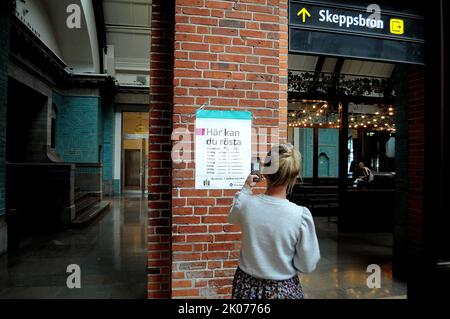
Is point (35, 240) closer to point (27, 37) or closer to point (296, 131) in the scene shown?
point (27, 37)

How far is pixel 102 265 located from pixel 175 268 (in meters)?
2.94

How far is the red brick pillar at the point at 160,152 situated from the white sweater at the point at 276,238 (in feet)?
4.69

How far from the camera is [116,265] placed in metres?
5.09

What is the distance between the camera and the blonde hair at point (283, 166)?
1.75m

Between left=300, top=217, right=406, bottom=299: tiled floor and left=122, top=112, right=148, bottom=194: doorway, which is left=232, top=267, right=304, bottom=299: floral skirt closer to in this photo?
left=300, top=217, right=406, bottom=299: tiled floor

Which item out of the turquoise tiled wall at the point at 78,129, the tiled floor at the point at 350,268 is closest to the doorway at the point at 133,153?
the turquoise tiled wall at the point at 78,129

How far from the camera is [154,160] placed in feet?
9.95

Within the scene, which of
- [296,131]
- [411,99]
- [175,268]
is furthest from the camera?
[296,131]

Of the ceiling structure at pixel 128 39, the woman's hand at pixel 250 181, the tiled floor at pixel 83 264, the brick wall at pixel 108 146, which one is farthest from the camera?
the brick wall at pixel 108 146

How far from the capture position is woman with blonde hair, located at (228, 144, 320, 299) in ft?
5.60

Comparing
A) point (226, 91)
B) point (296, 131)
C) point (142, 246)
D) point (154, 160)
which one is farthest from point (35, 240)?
point (296, 131)

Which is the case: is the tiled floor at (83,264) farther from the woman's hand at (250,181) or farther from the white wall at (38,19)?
the white wall at (38,19)

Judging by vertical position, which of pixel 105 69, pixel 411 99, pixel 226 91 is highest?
pixel 105 69

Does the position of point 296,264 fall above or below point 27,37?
below
